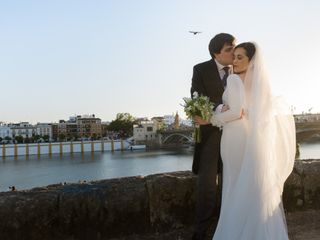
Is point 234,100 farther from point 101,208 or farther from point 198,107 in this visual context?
point 101,208

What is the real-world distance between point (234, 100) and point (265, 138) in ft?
1.21

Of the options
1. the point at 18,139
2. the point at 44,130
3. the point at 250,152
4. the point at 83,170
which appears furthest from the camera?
the point at 44,130

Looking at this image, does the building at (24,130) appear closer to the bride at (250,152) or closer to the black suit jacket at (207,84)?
the black suit jacket at (207,84)

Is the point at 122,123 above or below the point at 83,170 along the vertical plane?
above

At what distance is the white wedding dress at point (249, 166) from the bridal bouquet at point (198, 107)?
8 cm

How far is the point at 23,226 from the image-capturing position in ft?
11.7

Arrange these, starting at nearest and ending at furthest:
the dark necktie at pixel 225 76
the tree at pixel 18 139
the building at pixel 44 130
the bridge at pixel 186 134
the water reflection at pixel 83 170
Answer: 1. the dark necktie at pixel 225 76
2. the bridge at pixel 186 134
3. the water reflection at pixel 83 170
4. the tree at pixel 18 139
5. the building at pixel 44 130

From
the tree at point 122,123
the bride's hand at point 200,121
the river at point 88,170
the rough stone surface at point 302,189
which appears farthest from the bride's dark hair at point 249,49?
the tree at point 122,123

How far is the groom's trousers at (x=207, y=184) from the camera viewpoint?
358 centimetres

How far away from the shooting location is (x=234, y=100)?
332cm

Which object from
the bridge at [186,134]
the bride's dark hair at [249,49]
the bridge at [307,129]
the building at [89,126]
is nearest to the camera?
the bride's dark hair at [249,49]

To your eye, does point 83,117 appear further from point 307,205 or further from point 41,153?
point 307,205

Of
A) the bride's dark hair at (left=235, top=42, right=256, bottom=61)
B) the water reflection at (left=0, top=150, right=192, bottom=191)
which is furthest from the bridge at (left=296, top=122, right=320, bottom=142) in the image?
the bride's dark hair at (left=235, top=42, right=256, bottom=61)

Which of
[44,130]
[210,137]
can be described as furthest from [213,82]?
[44,130]
